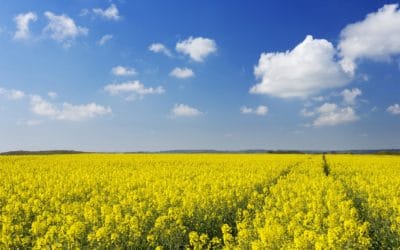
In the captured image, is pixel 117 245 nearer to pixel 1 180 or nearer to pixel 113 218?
pixel 113 218

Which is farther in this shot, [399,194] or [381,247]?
[399,194]

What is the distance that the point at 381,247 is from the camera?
884 cm

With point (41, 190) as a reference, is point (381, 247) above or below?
below

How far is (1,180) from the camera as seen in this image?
1734 centimetres

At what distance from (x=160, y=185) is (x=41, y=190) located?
3.61 m

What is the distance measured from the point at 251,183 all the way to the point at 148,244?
8.26 metres

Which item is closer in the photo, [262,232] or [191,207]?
[262,232]

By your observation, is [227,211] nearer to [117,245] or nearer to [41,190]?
[117,245]

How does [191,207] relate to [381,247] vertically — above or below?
above

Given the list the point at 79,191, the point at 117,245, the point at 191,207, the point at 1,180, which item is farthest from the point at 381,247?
the point at 1,180

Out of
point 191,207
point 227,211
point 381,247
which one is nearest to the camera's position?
point 381,247

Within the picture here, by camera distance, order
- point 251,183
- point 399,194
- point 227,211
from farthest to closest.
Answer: point 251,183, point 399,194, point 227,211

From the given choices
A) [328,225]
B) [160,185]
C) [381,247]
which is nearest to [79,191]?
[160,185]

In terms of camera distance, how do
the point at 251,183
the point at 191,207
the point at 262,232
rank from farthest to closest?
1. the point at 251,183
2. the point at 191,207
3. the point at 262,232
